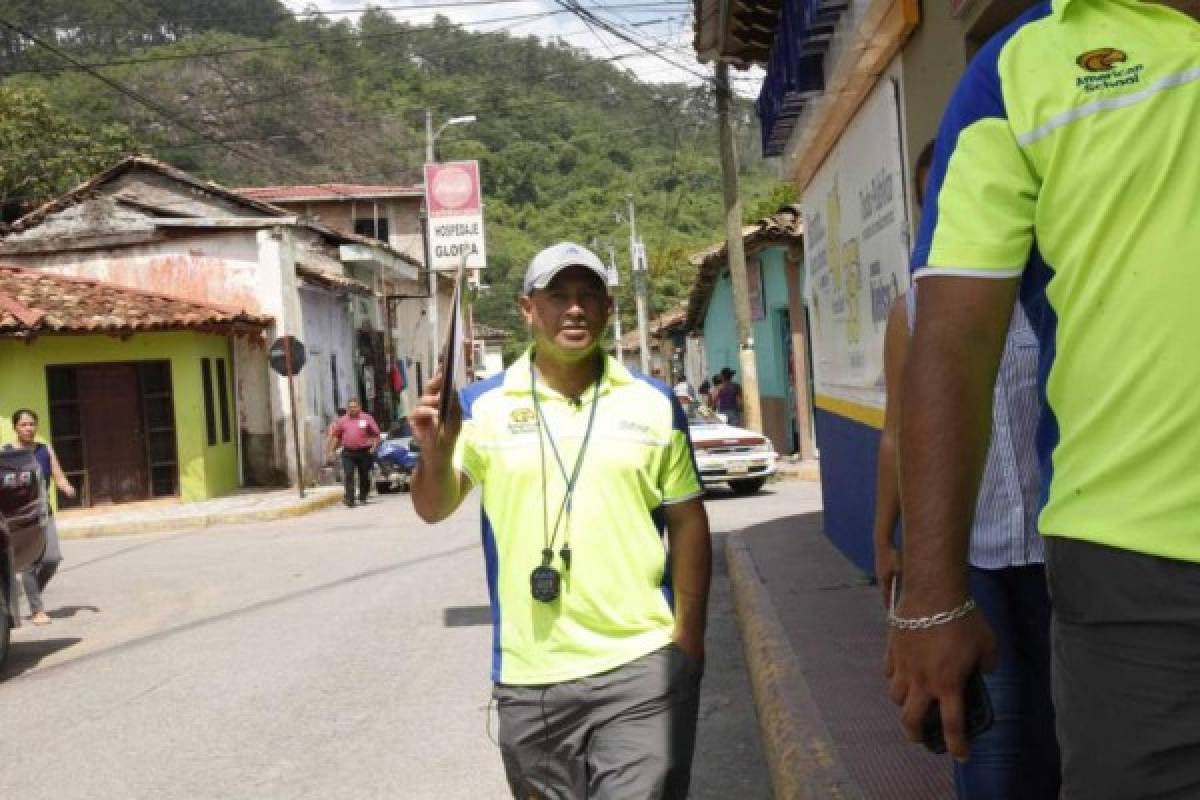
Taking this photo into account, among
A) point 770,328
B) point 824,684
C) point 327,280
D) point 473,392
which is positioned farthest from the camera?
point 327,280

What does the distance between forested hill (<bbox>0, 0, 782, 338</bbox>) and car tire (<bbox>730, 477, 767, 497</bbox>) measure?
39.2 ft

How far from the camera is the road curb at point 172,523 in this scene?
1952 cm

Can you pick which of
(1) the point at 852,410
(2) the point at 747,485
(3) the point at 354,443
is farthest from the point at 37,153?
(1) the point at 852,410

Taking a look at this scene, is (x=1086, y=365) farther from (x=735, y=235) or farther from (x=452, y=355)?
(x=735, y=235)

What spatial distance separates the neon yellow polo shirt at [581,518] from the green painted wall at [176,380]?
19776 mm

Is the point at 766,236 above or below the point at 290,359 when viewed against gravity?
above

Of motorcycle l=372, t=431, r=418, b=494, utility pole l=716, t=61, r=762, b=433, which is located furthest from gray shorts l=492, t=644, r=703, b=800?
motorcycle l=372, t=431, r=418, b=494

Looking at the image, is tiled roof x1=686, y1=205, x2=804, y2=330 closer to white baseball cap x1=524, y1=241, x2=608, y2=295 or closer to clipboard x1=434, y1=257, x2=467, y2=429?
white baseball cap x1=524, y1=241, x2=608, y2=295

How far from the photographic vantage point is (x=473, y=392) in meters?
3.53

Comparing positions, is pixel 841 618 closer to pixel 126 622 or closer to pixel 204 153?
pixel 126 622

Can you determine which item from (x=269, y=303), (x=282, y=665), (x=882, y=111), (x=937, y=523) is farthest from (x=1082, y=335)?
(x=269, y=303)

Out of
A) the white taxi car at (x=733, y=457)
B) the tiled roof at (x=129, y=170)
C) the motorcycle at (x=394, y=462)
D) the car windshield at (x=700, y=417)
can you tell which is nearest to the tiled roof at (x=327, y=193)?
the tiled roof at (x=129, y=170)

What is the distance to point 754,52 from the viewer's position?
11.6 meters

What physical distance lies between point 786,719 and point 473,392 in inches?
94.9
